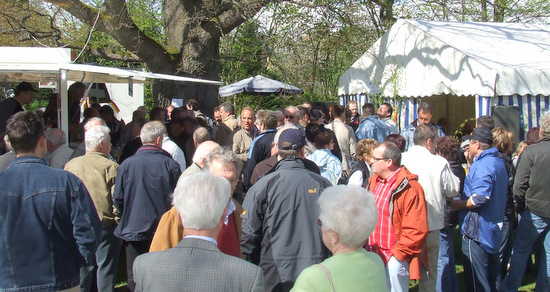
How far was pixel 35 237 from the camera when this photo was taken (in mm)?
2936

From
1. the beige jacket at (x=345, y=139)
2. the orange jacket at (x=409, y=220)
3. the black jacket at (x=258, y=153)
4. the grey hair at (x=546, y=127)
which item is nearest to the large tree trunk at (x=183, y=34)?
the beige jacket at (x=345, y=139)

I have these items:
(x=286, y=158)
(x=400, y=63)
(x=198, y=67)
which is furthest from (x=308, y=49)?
(x=286, y=158)

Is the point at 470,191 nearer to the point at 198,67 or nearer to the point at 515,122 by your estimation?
the point at 515,122

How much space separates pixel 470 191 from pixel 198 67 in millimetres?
5422

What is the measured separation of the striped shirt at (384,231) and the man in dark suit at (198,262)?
186 cm

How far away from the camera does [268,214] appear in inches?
136

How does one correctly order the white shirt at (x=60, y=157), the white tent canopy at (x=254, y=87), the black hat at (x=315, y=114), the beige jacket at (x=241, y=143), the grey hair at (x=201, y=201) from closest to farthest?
the grey hair at (x=201, y=201) → the white shirt at (x=60, y=157) → the beige jacket at (x=241, y=143) → the black hat at (x=315, y=114) → the white tent canopy at (x=254, y=87)

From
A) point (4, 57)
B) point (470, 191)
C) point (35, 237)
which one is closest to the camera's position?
point (35, 237)

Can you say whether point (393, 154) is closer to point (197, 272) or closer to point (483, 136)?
point (483, 136)

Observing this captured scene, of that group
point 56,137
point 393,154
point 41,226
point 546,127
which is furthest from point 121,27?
point 546,127

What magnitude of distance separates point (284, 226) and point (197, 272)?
139 centimetres

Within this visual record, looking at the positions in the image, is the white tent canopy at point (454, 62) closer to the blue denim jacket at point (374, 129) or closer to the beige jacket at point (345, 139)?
the blue denim jacket at point (374, 129)

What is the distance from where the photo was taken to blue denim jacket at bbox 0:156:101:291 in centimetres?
292

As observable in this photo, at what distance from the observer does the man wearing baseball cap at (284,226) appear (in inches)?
134
